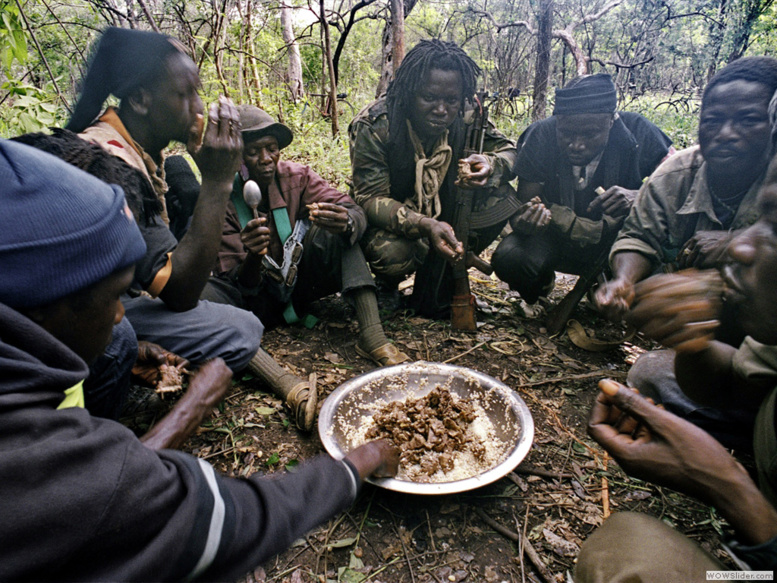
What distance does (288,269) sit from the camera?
310 centimetres

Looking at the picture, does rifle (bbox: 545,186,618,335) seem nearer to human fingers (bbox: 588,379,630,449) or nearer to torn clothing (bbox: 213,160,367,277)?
torn clothing (bbox: 213,160,367,277)

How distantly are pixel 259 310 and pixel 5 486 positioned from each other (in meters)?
2.46

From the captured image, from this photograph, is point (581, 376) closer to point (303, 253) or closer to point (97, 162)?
point (303, 253)

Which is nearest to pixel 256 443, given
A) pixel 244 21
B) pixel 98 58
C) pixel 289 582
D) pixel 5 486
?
pixel 289 582

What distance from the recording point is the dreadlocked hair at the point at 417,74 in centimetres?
321

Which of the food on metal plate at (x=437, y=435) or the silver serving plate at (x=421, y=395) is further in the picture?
the food on metal plate at (x=437, y=435)

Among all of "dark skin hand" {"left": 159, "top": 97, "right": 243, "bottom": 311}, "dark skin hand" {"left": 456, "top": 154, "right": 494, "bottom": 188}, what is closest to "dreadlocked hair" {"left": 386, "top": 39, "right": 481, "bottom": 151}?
"dark skin hand" {"left": 456, "top": 154, "right": 494, "bottom": 188}

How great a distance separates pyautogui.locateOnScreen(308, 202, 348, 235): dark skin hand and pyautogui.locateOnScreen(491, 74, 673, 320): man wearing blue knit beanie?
1395 millimetres

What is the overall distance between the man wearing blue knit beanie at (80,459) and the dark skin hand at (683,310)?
1192 mm

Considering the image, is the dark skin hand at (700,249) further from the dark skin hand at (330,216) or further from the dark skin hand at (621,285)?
the dark skin hand at (330,216)

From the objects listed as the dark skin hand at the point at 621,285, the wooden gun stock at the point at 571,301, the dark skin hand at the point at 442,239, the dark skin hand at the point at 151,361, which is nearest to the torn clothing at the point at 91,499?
the dark skin hand at the point at 151,361

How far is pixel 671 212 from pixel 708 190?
22 cm

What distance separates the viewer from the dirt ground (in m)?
1.70

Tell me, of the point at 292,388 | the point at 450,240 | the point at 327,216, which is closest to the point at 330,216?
the point at 327,216
